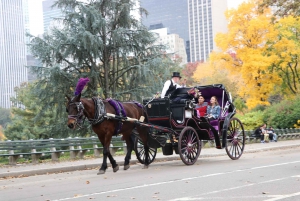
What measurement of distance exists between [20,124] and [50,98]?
815 inches

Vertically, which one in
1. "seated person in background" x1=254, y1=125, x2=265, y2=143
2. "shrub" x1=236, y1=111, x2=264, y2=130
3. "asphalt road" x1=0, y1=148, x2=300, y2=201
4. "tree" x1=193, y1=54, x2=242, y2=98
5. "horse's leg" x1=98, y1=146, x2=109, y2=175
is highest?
"tree" x1=193, y1=54, x2=242, y2=98

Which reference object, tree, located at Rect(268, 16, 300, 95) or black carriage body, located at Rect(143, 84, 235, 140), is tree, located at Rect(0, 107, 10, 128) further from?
black carriage body, located at Rect(143, 84, 235, 140)

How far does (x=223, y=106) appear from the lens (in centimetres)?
1722

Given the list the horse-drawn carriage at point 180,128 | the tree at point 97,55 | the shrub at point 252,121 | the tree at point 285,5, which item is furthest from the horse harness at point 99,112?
the shrub at point 252,121

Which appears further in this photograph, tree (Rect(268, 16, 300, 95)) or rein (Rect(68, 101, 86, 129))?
tree (Rect(268, 16, 300, 95))

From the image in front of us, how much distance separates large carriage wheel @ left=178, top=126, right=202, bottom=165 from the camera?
15.2m

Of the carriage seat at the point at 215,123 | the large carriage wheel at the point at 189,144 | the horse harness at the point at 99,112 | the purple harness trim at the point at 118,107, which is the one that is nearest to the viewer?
the horse harness at the point at 99,112

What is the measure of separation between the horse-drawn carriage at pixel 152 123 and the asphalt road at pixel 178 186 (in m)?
1.41

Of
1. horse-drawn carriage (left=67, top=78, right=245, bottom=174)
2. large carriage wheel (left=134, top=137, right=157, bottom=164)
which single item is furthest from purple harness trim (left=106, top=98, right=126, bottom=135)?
large carriage wheel (left=134, top=137, right=157, bottom=164)

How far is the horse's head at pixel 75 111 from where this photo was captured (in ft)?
43.9

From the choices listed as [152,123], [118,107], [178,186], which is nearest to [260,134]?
[152,123]

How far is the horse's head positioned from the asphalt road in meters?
1.54

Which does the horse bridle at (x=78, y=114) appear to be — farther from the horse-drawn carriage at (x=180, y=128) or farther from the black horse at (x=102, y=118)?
the horse-drawn carriage at (x=180, y=128)

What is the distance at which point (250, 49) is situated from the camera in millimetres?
45312
